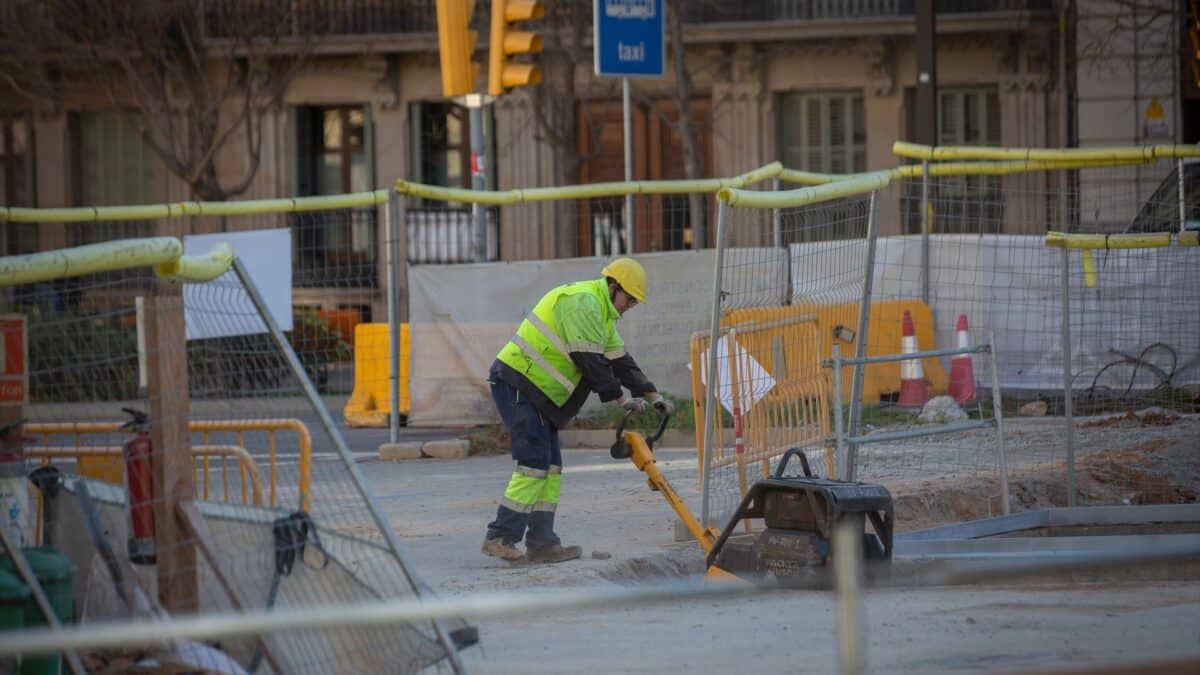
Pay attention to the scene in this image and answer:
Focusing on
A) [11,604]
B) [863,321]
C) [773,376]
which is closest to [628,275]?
[773,376]

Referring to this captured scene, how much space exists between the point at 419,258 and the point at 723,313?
42.8 feet

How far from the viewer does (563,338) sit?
867 centimetres

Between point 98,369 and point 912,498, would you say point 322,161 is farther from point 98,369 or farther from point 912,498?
point 98,369

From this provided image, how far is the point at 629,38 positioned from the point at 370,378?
12.2 feet

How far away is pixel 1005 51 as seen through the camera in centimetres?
2708

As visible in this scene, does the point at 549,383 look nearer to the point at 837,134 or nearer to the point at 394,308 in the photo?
the point at 394,308

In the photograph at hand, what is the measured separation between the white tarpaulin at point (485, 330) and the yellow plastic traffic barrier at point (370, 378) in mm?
407

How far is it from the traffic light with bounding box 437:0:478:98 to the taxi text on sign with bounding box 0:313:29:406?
380 inches

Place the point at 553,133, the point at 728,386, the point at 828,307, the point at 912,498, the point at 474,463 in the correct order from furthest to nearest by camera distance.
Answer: the point at 553,133 < the point at 474,463 < the point at 912,498 < the point at 828,307 < the point at 728,386

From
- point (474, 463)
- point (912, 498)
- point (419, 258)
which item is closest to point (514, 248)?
point (419, 258)

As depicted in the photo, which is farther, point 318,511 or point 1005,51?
point 1005,51

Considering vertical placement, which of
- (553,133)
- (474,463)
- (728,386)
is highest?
(553,133)

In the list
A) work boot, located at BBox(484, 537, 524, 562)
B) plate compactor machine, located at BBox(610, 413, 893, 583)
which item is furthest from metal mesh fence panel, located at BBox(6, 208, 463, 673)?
plate compactor machine, located at BBox(610, 413, 893, 583)

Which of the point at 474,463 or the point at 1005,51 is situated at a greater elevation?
the point at 1005,51
